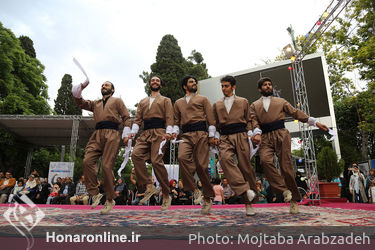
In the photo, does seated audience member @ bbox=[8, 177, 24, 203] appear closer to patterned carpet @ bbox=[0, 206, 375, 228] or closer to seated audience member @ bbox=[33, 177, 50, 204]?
seated audience member @ bbox=[33, 177, 50, 204]

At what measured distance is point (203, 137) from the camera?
411 centimetres

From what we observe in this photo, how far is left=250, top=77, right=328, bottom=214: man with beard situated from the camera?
391cm

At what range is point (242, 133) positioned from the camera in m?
3.97

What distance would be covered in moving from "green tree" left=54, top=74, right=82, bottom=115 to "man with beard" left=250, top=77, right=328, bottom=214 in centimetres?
2750

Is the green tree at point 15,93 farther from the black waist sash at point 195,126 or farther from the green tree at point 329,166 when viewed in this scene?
the green tree at point 329,166

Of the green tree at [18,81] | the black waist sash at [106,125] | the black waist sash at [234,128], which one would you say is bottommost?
the black waist sash at [234,128]

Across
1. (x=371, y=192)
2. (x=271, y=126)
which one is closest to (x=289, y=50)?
(x=371, y=192)

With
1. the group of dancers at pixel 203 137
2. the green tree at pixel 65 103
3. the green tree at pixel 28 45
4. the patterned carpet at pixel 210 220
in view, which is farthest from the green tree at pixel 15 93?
the patterned carpet at pixel 210 220

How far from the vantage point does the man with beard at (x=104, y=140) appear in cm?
422

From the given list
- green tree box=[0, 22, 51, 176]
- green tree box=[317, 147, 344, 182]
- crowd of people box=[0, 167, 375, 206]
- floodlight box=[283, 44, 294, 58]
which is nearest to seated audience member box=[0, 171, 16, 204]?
crowd of people box=[0, 167, 375, 206]

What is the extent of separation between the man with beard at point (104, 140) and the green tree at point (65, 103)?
85.3 feet

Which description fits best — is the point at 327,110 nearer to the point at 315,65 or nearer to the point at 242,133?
the point at 315,65

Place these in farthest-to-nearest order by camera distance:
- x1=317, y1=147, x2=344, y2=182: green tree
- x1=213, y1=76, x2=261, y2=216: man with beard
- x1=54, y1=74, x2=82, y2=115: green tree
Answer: x1=54, y1=74, x2=82, y2=115: green tree < x1=317, y1=147, x2=344, y2=182: green tree < x1=213, y1=76, x2=261, y2=216: man with beard

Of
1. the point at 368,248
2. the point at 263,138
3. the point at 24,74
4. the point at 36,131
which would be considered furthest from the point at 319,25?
the point at 24,74
